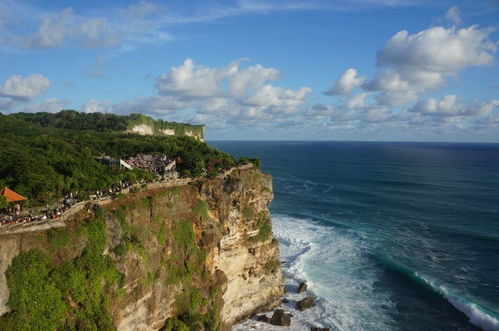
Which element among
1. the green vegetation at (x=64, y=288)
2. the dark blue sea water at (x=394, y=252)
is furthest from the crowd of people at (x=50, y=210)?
the dark blue sea water at (x=394, y=252)

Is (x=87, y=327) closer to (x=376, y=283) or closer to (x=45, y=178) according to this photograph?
(x=45, y=178)

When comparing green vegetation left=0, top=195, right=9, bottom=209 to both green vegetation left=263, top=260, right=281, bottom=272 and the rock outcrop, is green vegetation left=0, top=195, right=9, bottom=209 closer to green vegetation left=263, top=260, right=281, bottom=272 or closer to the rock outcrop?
green vegetation left=263, top=260, right=281, bottom=272

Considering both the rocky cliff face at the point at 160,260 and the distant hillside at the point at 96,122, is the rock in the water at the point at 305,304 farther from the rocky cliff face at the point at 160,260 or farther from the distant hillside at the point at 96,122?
the distant hillside at the point at 96,122

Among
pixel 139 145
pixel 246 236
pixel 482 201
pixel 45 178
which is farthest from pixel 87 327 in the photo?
pixel 482 201

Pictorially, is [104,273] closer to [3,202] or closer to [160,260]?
[160,260]

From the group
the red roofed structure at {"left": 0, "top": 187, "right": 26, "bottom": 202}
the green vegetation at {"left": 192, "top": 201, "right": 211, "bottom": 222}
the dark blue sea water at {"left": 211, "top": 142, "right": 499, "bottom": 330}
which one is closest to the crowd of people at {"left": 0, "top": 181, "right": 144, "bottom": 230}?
the red roofed structure at {"left": 0, "top": 187, "right": 26, "bottom": 202}

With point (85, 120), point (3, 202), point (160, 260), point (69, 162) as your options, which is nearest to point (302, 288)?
point (160, 260)
